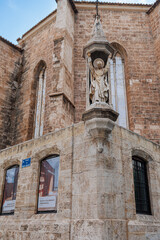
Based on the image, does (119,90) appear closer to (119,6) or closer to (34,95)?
(34,95)

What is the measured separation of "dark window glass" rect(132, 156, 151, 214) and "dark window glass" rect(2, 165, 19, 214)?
369 centimetres

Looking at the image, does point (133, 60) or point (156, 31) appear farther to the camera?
point (156, 31)

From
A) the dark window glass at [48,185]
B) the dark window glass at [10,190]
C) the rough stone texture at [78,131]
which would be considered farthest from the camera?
the dark window glass at [10,190]

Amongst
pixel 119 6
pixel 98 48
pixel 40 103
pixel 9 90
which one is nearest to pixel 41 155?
pixel 98 48

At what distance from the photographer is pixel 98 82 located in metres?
6.28

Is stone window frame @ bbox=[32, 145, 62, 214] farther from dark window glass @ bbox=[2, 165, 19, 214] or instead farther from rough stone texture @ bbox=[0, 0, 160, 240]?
dark window glass @ bbox=[2, 165, 19, 214]

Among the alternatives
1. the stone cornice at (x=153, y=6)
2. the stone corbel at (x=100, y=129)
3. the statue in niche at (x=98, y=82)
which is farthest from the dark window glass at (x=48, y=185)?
the stone cornice at (x=153, y=6)

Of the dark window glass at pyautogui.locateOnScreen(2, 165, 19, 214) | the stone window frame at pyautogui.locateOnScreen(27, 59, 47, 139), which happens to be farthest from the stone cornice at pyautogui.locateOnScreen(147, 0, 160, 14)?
the dark window glass at pyautogui.locateOnScreen(2, 165, 19, 214)

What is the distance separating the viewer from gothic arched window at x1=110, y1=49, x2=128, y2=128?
40.4ft

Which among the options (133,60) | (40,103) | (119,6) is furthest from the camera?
(119,6)

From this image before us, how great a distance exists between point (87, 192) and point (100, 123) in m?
1.59

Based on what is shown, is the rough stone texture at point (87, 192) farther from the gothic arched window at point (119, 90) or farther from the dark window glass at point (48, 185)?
the gothic arched window at point (119, 90)

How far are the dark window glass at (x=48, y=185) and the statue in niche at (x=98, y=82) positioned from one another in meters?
2.02

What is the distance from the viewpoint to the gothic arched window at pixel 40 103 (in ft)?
42.0
